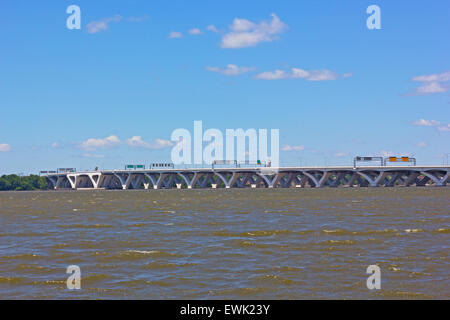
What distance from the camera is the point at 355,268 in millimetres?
18922

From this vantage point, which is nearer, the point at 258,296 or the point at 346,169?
the point at 258,296

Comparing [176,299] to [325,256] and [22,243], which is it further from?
[22,243]

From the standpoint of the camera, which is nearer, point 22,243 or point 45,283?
point 45,283

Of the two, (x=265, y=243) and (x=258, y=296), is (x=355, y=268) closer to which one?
(x=258, y=296)

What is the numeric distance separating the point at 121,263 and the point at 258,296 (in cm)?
776

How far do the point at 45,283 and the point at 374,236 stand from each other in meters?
17.2

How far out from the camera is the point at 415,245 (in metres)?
24.4
